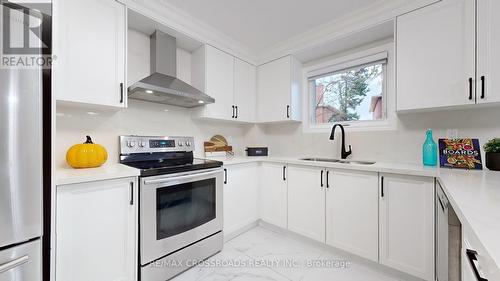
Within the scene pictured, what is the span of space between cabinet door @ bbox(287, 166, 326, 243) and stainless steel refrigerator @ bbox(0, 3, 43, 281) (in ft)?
6.40

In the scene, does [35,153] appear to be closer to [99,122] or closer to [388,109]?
[99,122]

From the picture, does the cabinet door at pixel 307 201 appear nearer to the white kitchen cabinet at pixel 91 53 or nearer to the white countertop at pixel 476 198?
the white countertop at pixel 476 198

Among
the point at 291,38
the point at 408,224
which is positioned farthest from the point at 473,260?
the point at 291,38

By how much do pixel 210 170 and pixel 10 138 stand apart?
49.2 inches

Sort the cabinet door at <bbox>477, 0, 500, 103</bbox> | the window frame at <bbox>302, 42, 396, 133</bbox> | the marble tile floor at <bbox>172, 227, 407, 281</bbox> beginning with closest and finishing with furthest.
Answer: the cabinet door at <bbox>477, 0, 500, 103</bbox>
the marble tile floor at <bbox>172, 227, 407, 281</bbox>
the window frame at <bbox>302, 42, 396, 133</bbox>

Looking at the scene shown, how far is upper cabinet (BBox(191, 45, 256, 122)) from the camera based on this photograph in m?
2.30

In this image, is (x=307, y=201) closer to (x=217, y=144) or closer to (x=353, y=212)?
(x=353, y=212)

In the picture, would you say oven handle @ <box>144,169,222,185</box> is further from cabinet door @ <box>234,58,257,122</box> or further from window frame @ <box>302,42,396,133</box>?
window frame @ <box>302,42,396,133</box>

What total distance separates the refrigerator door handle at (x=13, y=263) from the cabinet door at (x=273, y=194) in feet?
6.49

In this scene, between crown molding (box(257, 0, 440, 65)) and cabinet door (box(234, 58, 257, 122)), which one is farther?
cabinet door (box(234, 58, 257, 122))

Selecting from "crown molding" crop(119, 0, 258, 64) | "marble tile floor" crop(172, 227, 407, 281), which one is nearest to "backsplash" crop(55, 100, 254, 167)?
"crown molding" crop(119, 0, 258, 64)

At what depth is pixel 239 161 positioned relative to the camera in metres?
2.24

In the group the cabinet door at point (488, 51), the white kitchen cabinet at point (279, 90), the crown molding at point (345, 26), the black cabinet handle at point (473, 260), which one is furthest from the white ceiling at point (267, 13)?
the black cabinet handle at point (473, 260)

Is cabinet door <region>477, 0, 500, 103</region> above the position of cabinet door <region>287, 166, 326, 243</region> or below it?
above
